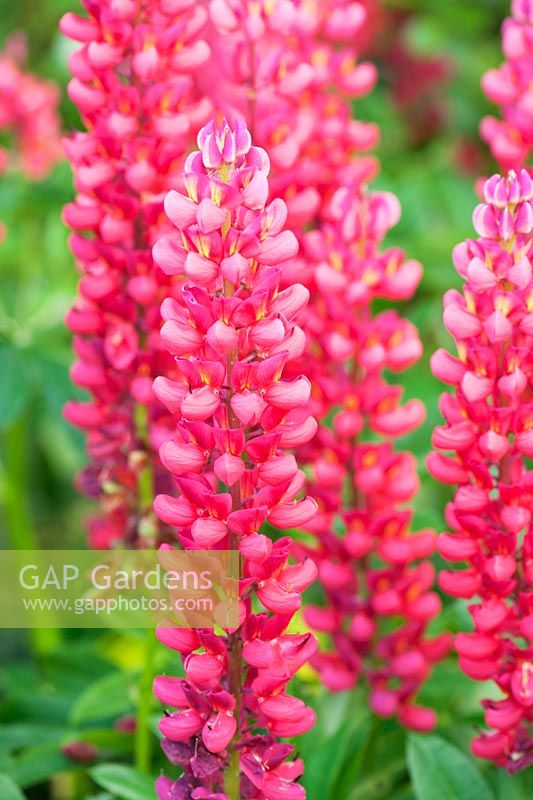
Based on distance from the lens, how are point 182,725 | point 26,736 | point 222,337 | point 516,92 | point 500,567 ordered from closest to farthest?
point 222,337 → point 182,725 → point 500,567 → point 516,92 → point 26,736

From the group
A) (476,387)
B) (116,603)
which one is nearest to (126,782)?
(116,603)

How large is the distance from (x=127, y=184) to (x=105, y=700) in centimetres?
86

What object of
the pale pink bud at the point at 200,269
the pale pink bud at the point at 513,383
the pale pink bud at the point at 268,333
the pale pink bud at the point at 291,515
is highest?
the pale pink bud at the point at 200,269

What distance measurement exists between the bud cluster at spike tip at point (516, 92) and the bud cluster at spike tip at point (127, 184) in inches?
19.2

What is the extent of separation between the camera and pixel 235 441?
51.4 inches

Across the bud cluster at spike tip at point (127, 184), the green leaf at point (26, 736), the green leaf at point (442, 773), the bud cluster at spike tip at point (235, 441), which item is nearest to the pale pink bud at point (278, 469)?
the bud cluster at spike tip at point (235, 441)

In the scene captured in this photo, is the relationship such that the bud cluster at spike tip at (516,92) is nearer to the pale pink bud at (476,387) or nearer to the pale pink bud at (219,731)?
the pale pink bud at (476,387)

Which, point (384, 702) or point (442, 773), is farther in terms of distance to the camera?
point (384, 702)

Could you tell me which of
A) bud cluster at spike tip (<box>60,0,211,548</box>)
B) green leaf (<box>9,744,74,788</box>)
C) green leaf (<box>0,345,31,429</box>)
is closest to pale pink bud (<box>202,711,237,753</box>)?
bud cluster at spike tip (<box>60,0,211,548</box>)

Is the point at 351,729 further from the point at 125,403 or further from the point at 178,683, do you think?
the point at 125,403

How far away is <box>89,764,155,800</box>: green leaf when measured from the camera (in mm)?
1628

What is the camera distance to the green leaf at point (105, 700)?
197 cm

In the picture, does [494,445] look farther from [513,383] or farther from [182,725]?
[182,725]

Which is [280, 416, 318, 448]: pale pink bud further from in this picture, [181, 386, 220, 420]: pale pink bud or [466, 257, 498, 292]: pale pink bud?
[466, 257, 498, 292]: pale pink bud
